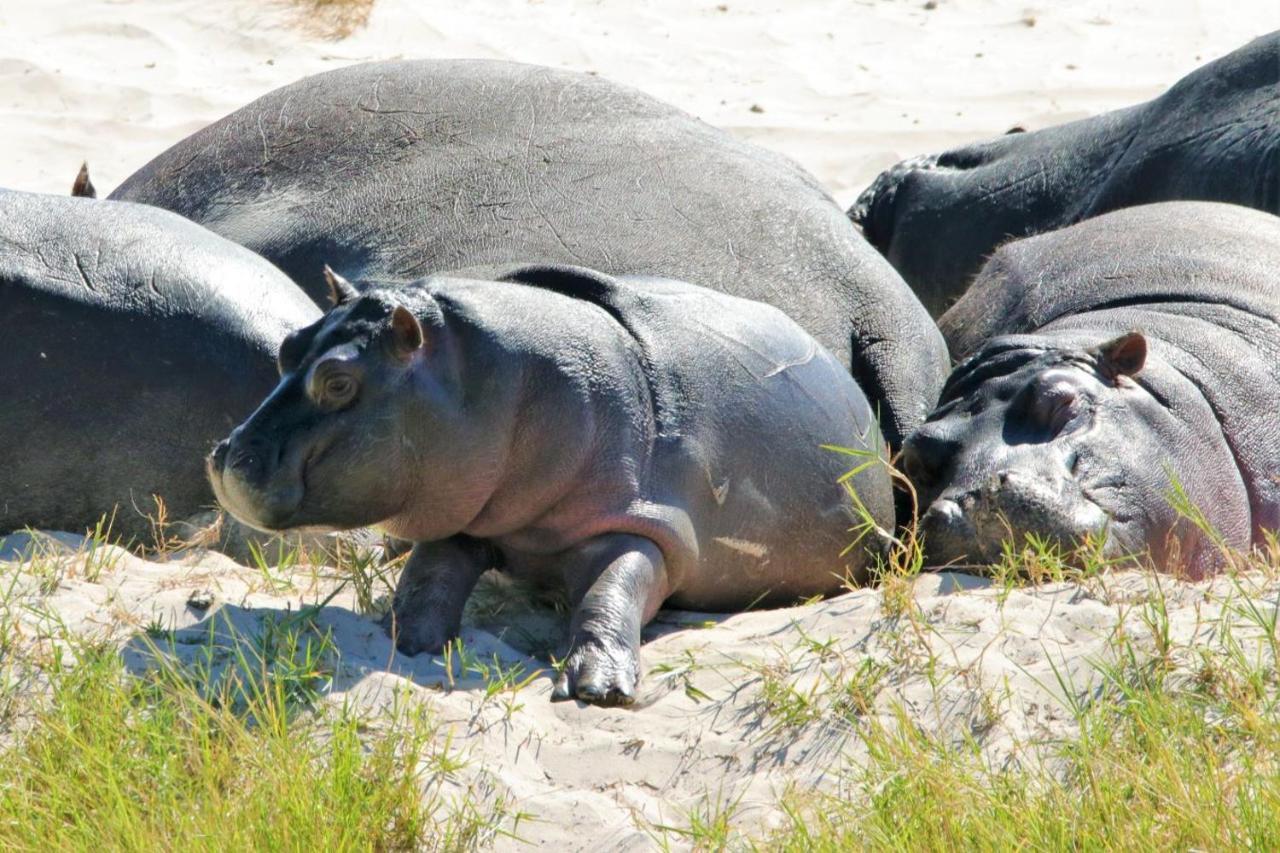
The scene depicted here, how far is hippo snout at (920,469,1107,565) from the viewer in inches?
177

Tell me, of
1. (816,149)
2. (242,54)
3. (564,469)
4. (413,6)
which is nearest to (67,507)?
(564,469)

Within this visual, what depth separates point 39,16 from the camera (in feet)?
34.3

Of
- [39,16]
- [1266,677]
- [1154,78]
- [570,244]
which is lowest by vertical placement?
[39,16]

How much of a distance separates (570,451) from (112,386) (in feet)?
4.53

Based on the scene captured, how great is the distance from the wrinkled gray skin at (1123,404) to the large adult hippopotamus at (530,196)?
401 mm

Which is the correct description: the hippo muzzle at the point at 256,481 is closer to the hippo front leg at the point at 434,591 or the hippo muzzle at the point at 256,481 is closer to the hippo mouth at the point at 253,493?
the hippo mouth at the point at 253,493

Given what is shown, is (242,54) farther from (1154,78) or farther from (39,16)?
(1154,78)

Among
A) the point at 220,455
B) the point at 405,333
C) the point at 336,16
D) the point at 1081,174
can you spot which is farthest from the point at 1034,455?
the point at 336,16

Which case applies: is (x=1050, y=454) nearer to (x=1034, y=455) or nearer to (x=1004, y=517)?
(x=1034, y=455)

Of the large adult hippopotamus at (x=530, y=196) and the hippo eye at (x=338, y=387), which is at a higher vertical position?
the hippo eye at (x=338, y=387)

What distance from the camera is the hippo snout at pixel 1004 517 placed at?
4.50m

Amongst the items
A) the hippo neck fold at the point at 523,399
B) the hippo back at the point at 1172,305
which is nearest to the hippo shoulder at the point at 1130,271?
the hippo back at the point at 1172,305

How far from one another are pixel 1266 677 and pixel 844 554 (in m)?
1.23

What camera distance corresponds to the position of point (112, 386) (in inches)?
195
